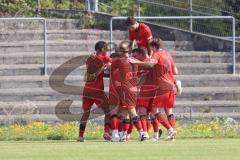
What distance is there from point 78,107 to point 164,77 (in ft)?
19.0

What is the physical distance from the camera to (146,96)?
938 inches

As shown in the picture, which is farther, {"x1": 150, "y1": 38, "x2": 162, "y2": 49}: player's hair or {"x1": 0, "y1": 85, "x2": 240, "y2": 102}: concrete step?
{"x1": 0, "y1": 85, "x2": 240, "y2": 102}: concrete step

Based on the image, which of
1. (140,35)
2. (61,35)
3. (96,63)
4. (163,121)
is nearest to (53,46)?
(61,35)

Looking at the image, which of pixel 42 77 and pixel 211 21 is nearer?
pixel 42 77

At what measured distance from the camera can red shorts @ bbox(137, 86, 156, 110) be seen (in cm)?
2366

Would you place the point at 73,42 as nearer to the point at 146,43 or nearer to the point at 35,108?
the point at 35,108

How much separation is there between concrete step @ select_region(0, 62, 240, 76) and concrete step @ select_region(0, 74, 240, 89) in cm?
31

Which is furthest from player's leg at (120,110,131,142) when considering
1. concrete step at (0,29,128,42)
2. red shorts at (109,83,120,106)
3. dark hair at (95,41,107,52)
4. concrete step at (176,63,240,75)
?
concrete step at (0,29,128,42)

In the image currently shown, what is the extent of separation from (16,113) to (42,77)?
71.6 inches

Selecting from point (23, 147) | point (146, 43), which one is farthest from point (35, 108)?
point (23, 147)

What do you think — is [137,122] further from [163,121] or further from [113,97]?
[113,97]

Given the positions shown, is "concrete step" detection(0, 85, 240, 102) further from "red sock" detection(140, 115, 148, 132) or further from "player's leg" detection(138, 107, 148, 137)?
"red sock" detection(140, 115, 148, 132)

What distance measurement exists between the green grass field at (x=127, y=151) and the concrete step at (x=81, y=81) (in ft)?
27.2

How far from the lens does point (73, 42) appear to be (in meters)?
31.9
